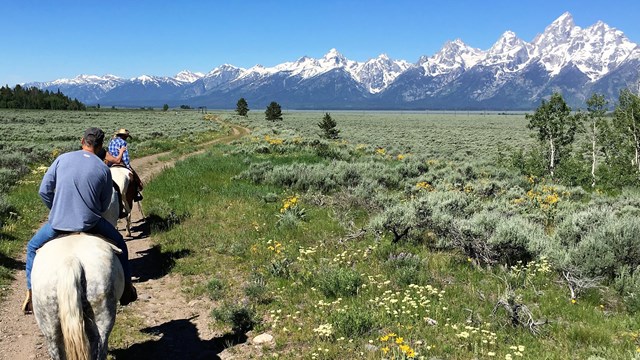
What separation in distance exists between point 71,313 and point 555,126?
2551 cm

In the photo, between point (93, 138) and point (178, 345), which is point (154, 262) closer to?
point (178, 345)

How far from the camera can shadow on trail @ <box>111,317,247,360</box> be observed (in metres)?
5.66

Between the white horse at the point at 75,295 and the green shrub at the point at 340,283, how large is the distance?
3.46m

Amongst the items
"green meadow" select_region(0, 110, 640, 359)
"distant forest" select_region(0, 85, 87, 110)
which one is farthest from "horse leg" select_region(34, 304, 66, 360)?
"distant forest" select_region(0, 85, 87, 110)

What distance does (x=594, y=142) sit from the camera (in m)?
23.0

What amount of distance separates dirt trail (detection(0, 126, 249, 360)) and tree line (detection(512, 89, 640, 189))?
1935 cm

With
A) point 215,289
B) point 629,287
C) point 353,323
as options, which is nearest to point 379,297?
point 353,323

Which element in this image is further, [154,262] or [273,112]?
[273,112]

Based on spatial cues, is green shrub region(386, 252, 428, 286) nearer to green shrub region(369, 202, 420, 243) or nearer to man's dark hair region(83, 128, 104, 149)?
green shrub region(369, 202, 420, 243)

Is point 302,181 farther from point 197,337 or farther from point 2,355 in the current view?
point 2,355

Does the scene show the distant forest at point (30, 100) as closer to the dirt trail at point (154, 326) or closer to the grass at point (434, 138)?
the grass at point (434, 138)

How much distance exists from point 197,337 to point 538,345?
4.67 metres

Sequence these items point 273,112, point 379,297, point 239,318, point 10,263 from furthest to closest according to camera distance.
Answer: point 273,112, point 10,263, point 379,297, point 239,318

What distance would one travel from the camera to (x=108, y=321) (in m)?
4.34
